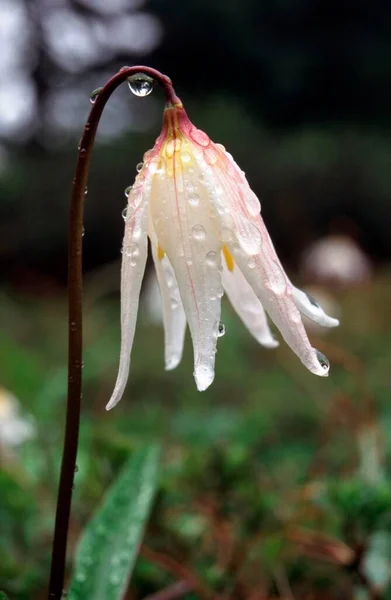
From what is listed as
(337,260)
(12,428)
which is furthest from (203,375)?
(337,260)

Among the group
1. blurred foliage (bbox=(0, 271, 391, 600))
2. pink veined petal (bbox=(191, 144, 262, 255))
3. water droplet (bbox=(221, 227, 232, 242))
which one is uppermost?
pink veined petal (bbox=(191, 144, 262, 255))

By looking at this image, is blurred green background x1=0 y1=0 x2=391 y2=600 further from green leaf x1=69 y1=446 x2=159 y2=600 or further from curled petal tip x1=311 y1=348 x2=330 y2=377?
curled petal tip x1=311 y1=348 x2=330 y2=377

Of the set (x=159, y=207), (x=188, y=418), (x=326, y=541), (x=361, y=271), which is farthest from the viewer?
(x=361, y=271)

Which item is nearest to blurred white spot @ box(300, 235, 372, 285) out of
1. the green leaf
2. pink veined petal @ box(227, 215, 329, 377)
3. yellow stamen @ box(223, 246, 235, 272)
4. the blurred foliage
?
the blurred foliage

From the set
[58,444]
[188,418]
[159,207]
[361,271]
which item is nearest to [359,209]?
[361,271]

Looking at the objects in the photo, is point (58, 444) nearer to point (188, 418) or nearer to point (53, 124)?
point (188, 418)

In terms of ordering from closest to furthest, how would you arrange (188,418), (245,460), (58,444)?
(245,460)
(58,444)
(188,418)
